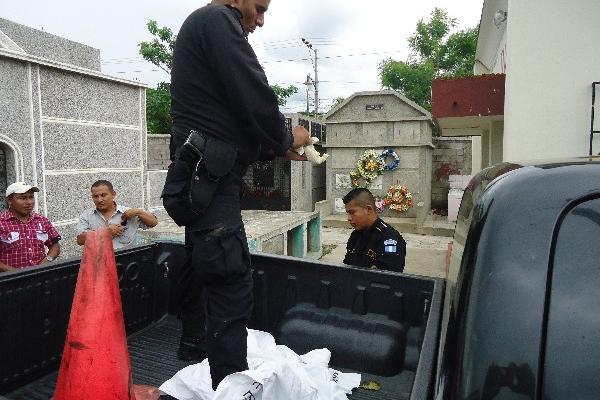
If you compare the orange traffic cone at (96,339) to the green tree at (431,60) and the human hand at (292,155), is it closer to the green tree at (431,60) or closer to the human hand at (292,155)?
the human hand at (292,155)

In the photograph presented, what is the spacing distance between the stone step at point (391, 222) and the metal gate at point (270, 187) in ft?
4.57

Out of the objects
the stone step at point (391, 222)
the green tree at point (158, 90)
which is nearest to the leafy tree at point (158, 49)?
the green tree at point (158, 90)

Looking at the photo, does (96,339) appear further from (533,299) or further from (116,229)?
(116,229)

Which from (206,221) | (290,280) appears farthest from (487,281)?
(290,280)

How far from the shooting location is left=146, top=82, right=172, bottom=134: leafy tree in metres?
17.7

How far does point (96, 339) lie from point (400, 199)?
35.5ft

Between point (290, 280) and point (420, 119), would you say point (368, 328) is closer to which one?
point (290, 280)

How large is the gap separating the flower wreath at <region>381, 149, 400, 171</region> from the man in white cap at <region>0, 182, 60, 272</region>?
30.2 ft

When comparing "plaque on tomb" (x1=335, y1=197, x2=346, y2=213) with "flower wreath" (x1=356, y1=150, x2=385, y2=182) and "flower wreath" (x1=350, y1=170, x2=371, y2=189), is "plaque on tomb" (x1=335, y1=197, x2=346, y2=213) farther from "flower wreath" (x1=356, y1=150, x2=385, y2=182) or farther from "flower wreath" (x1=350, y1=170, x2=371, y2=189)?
"flower wreath" (x1=356, y1=150, x2=385, y2=182)

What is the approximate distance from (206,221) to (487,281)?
1167 mm

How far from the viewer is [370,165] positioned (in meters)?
12.0

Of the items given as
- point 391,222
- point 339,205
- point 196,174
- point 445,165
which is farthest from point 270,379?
point 445,165

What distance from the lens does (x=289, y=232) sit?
271 inches

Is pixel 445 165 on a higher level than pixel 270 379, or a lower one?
higher
